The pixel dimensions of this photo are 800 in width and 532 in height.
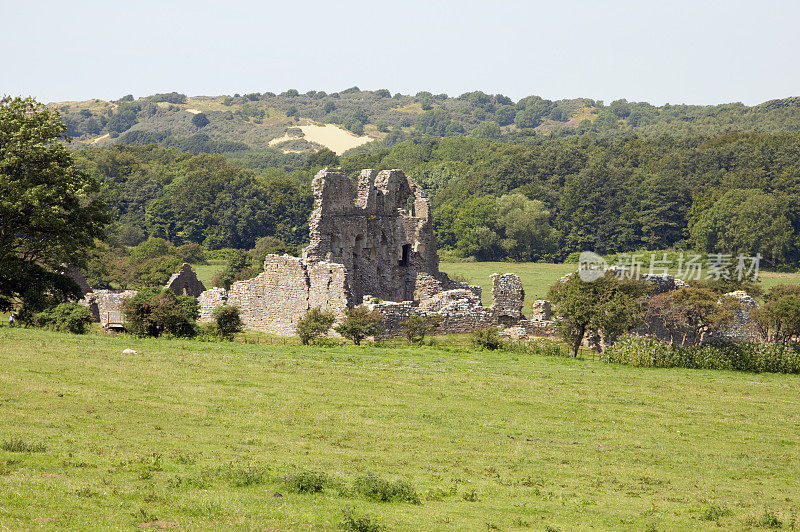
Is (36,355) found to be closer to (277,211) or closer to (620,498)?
(620,498)

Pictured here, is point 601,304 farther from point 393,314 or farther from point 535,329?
point 393,314

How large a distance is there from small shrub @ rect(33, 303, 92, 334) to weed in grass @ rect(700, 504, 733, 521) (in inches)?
832

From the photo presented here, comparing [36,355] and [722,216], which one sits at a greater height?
[722,216]

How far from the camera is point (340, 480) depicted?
1188cm

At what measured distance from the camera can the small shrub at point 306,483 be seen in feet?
37.1

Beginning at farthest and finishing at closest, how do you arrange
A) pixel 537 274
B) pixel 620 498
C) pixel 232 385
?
1. pixel 537 274
2. pixel 232 385
3. pixel 620 498

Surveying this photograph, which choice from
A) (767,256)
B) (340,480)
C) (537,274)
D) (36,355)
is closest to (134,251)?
(537,274)

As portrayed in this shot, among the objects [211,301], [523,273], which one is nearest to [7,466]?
[211,301]

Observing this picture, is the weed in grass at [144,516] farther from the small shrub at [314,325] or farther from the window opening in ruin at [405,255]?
the window opening in ruin at [405,255]

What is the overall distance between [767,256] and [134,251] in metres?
59.0

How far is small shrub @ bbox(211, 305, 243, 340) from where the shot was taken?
2977 centimetres

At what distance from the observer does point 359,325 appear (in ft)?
100

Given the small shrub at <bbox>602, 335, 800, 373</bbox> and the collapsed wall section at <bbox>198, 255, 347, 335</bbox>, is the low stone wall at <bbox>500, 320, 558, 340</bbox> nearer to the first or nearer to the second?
the small shrub at <bbox>602, 335, 800, 373</bbox>
